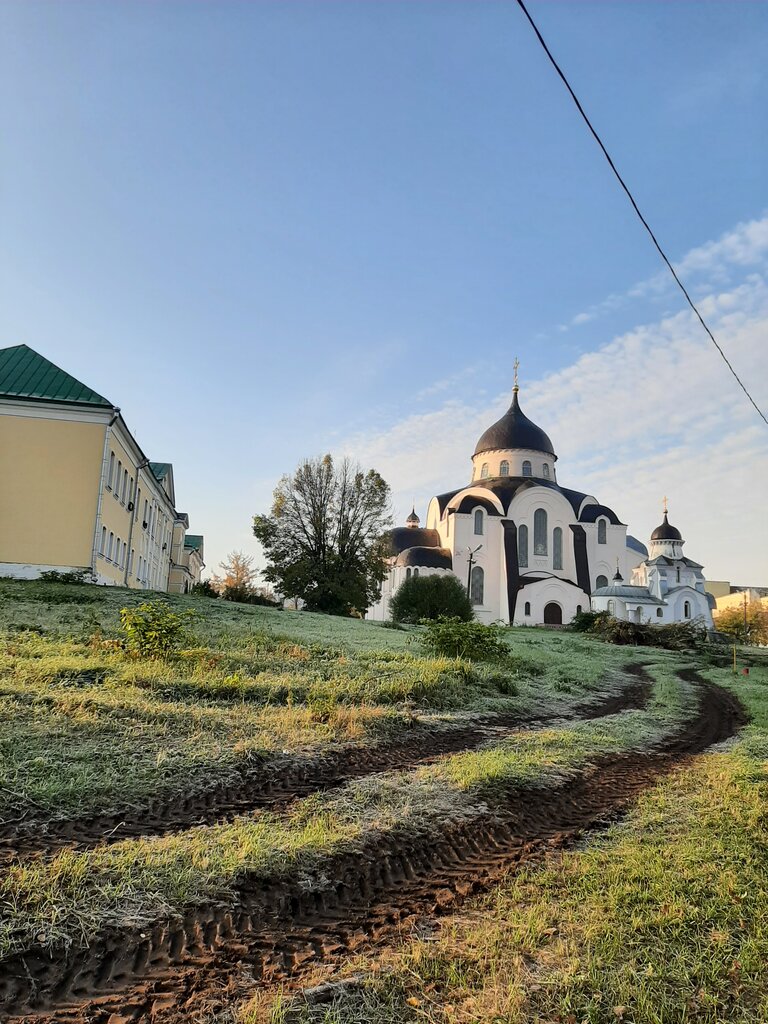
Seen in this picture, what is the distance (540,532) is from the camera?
55156 mm

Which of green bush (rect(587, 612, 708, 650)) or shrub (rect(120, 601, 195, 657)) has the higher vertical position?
green bush (rect(587, 612, 708, 650))

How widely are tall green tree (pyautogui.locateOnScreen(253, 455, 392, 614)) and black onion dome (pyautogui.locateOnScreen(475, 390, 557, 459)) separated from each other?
82.0 feet

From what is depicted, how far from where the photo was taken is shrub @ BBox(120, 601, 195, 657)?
32.6 ft

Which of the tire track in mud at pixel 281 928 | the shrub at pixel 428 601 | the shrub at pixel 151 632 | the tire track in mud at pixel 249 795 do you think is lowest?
the tire track in mud at pixel 281 928

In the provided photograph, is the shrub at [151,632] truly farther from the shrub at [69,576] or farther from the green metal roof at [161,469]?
the green metal roof at [161,469]

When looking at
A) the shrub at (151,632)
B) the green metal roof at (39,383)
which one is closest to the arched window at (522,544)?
the green metal roof at (39,383)

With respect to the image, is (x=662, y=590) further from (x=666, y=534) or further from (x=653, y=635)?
(x=653, y=635)

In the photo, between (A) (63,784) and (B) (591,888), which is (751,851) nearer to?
(B) (591,888)

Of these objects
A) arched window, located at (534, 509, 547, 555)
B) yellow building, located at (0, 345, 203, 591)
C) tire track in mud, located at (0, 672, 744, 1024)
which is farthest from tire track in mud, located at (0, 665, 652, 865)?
arched window, located at (534, 509, 547, 555)

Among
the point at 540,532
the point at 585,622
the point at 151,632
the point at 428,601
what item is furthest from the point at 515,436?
the point at 151,632

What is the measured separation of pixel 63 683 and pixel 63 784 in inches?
125

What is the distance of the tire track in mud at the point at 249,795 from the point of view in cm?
428

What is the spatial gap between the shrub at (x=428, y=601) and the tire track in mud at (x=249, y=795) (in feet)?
85.8

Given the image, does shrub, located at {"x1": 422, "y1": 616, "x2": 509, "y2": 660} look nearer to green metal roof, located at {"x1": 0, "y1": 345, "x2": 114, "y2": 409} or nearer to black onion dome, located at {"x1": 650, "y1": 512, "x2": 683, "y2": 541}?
green metal roof, located at {"x1": 0, "y1": 345, "x2": 114, "y2": 409}
